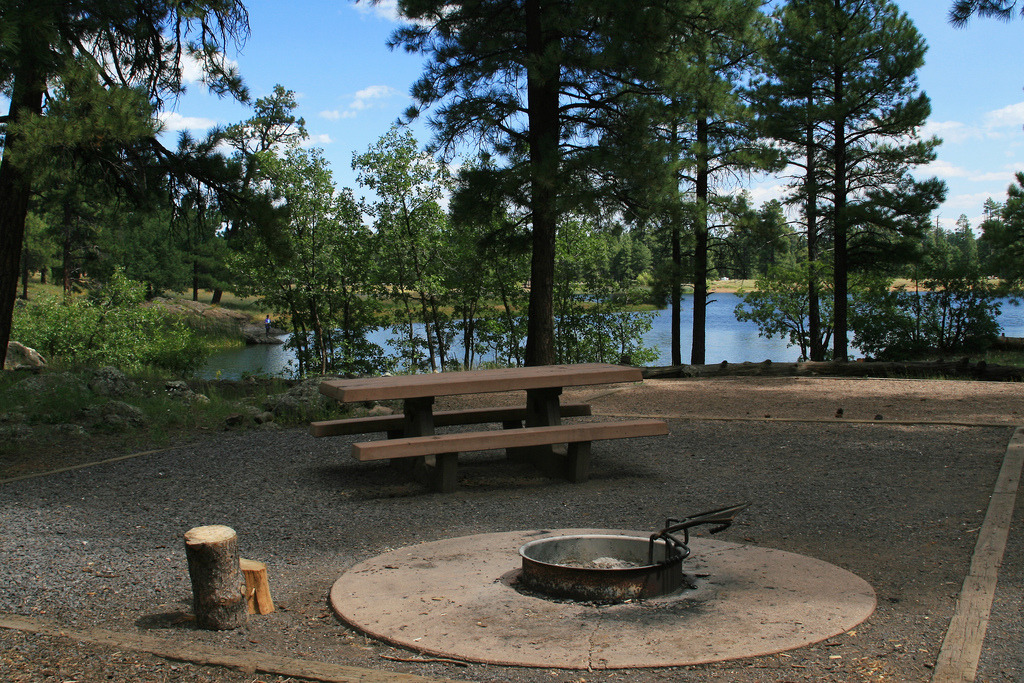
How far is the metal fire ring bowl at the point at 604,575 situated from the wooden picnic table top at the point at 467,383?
161cm

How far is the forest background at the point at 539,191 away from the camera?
28.2 ft

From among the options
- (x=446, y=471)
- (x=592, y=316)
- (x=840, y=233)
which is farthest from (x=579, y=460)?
(x=592, y=316)

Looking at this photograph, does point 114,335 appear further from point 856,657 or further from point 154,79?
point 856,657

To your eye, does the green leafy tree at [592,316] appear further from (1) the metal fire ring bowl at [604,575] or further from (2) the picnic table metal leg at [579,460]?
(1) the metal fire ring bowl at [604,575]

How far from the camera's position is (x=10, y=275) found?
9.31 metres

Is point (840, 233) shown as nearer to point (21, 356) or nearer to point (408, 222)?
point (408, 222)

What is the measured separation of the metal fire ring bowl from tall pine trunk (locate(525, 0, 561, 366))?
21.3 feet

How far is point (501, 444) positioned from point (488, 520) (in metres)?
0.62

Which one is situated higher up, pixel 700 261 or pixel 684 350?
pixel 700 261

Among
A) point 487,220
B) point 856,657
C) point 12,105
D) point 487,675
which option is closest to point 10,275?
point 12,105

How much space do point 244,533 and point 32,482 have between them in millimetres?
2022

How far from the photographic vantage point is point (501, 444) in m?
4.95

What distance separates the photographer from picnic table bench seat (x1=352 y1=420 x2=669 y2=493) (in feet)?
15.6

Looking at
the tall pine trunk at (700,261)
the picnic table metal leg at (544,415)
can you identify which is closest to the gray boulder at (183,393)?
the picnic table metal leg at (544,415)
